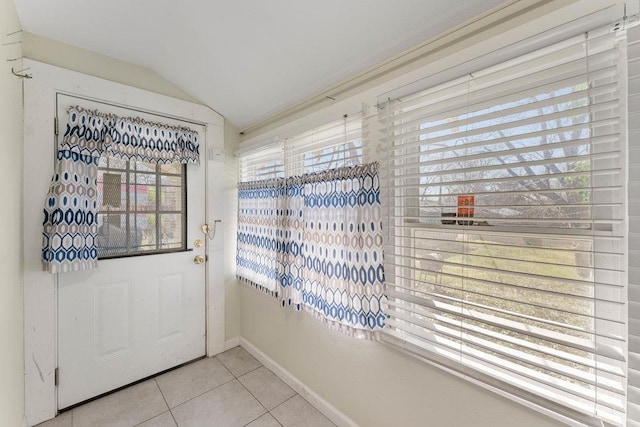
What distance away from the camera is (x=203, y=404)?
72.1 inches

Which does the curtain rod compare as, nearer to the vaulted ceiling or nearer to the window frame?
the vaulted ceiling

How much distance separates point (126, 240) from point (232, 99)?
53.3 inches

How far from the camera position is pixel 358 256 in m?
1.41

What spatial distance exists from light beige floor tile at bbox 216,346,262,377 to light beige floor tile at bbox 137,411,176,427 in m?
0.52

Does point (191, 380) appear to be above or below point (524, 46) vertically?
below

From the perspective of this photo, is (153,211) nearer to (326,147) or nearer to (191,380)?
(191,380)

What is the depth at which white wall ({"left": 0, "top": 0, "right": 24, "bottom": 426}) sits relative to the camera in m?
1.12

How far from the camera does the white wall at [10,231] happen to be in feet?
3.67

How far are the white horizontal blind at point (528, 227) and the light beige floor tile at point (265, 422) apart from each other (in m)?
1.05

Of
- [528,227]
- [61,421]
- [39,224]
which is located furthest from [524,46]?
[61,421]

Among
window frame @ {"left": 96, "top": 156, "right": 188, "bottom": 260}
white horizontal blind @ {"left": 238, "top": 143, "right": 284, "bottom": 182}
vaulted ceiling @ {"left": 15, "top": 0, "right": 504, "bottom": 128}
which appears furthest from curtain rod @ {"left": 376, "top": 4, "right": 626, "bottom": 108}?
window frame @ {"left": 96, "top": 156, "right": 188, "bottom": 260}

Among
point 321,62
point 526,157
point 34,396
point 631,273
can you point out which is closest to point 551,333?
point 631,273

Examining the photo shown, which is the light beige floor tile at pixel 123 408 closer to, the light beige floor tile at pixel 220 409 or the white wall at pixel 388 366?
the light beige floor tile at pixel 220 409

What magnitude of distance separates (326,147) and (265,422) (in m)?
1.79
